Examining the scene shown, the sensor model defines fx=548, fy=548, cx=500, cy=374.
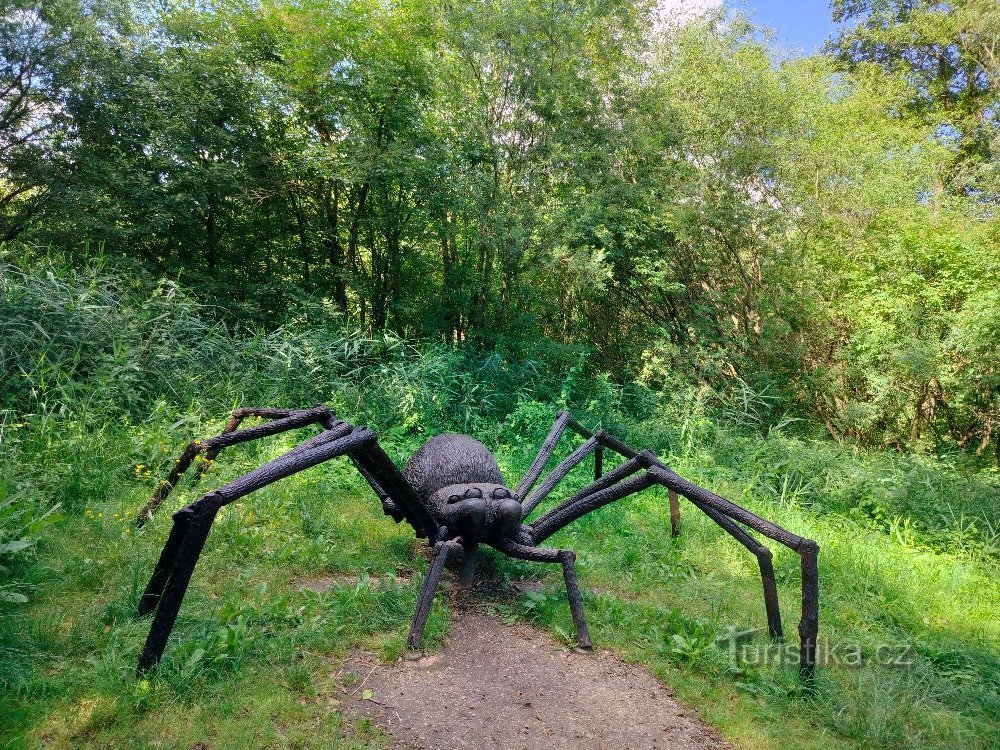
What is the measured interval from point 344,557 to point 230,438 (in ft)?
3.71

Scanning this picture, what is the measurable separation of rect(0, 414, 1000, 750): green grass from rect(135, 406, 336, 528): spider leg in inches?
5.3

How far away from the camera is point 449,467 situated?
12.3 ft

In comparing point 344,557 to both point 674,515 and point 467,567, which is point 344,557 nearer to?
point 467,567

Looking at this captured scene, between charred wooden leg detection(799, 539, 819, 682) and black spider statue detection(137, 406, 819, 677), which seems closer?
black spider statue detection(137, 406, 819, 677)

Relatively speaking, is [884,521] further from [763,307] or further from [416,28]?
[416,28]

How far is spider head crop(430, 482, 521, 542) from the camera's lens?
315 centimetres

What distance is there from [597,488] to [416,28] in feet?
25.8

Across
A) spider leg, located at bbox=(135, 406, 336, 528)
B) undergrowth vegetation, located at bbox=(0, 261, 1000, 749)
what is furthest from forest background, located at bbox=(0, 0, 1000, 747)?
spider leg, located at bbox=(135, 406, 336, 528)

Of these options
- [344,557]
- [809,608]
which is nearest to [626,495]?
[809,608]

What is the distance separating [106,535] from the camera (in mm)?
3457

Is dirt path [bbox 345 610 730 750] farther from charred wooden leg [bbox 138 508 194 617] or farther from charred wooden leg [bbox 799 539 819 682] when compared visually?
charred wooden leg [bbox 138 508 194 617]

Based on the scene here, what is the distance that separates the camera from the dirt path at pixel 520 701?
2.29m

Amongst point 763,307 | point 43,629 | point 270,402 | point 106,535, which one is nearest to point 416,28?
point 270,402

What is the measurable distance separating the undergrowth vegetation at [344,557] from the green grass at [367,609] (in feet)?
0.05
